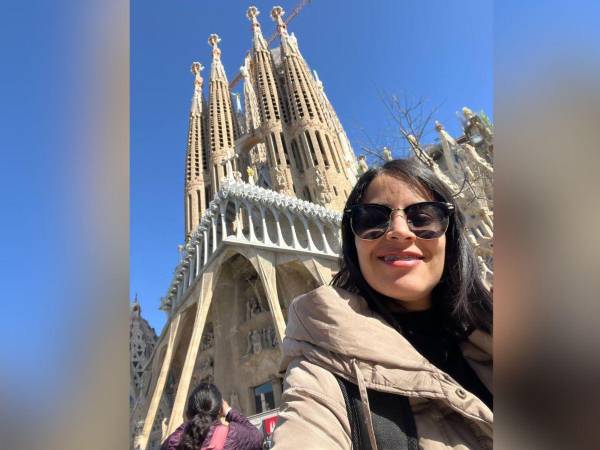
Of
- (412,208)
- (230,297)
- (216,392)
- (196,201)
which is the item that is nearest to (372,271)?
(412,208)

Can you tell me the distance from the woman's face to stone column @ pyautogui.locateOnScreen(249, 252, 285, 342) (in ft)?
34.1

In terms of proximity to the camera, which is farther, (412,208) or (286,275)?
(286,275)

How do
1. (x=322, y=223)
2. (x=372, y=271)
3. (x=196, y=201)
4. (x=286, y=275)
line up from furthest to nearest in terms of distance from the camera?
(x=196, y=201), (x=322, y=223), (x=286, y=275), (x=372, y=271)

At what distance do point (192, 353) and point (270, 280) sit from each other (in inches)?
125

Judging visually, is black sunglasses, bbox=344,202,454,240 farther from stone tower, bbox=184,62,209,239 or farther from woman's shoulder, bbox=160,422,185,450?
stone tower, bbox=184,62,209,239

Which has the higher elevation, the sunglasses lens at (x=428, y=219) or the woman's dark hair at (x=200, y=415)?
the sunglasses lens at (x=428, y=219)

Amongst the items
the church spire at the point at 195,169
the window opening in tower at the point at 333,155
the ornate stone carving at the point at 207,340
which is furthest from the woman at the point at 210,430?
the church spire at the point at 195,169

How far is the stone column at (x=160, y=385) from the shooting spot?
34.6ft

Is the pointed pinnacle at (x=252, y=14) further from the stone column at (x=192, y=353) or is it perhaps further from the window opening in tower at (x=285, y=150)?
the stone column at (x=192, y=353)

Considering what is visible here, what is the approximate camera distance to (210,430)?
2.52 meters

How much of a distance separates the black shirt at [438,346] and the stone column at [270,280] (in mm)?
10307
